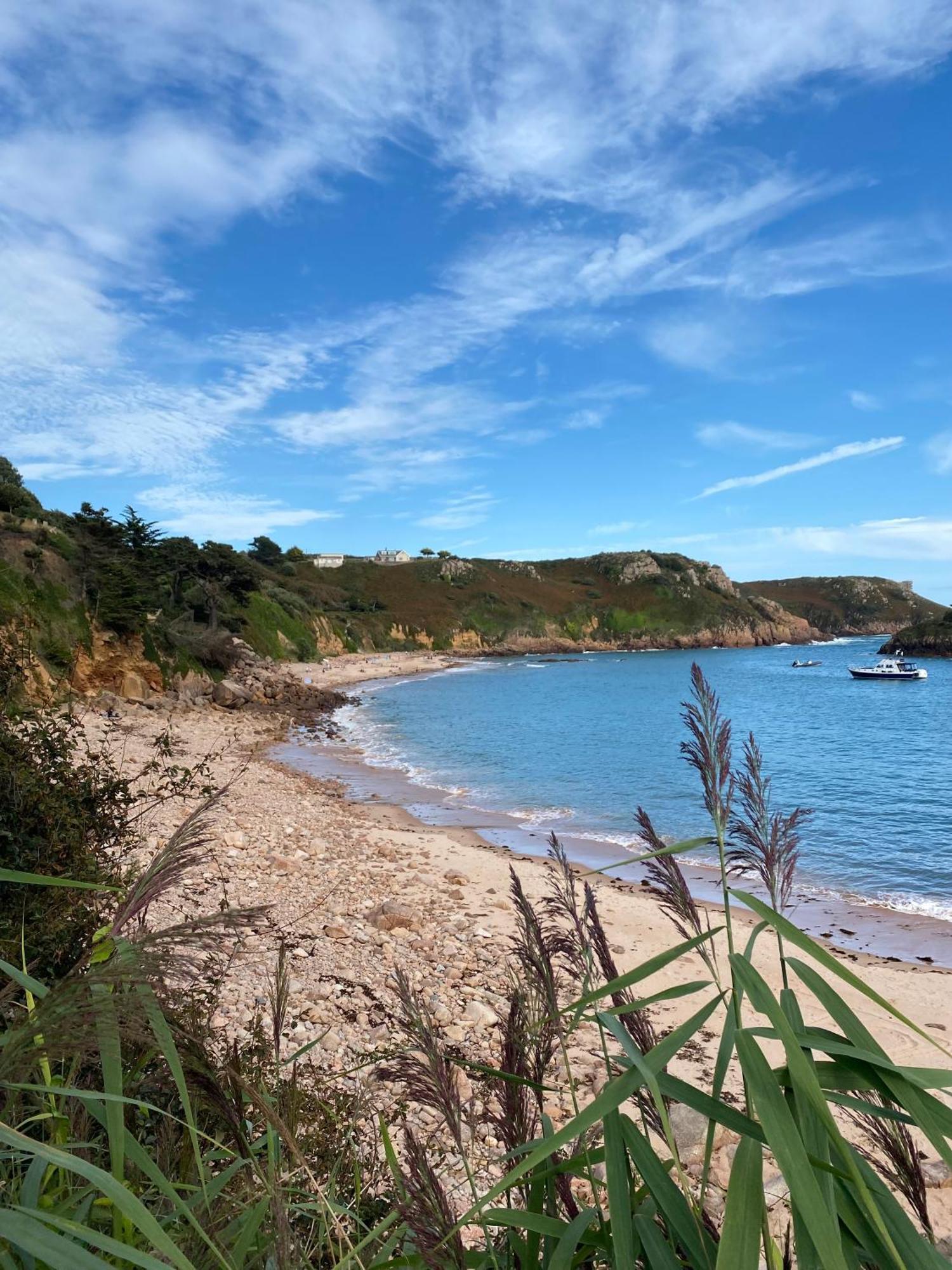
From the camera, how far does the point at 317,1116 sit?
128 inches

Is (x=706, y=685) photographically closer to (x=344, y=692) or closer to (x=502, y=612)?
(x=344, y=692)

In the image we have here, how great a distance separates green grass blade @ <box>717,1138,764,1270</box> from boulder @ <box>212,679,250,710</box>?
111ft

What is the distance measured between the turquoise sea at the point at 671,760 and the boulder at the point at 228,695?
486 cm

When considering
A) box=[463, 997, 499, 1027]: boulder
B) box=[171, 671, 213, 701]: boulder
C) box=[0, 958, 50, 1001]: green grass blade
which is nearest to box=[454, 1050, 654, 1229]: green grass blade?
box=[0, 958, 50, 1001]: green grass blade

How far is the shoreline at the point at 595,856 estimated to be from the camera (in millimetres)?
10742

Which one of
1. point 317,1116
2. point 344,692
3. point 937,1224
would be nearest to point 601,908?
point 937,1224

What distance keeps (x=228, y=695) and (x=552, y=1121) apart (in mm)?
33526

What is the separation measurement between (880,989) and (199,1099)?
9286 mm

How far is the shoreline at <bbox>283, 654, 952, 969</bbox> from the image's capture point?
35.2 ft

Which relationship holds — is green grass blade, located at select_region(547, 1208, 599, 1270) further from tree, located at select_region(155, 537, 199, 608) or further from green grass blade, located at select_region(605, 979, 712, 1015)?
tree, located at select_region(155, 537, 199, 608)

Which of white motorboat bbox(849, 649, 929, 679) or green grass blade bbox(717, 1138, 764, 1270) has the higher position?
green grass blade bbox(717, 1138, 764, 1270)

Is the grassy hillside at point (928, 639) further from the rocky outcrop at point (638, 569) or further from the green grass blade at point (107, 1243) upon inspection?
the green grass blade at point (107, 1243)

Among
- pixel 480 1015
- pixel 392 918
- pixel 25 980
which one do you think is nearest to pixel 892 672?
pixel 392 918

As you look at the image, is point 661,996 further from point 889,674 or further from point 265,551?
point 265,551
